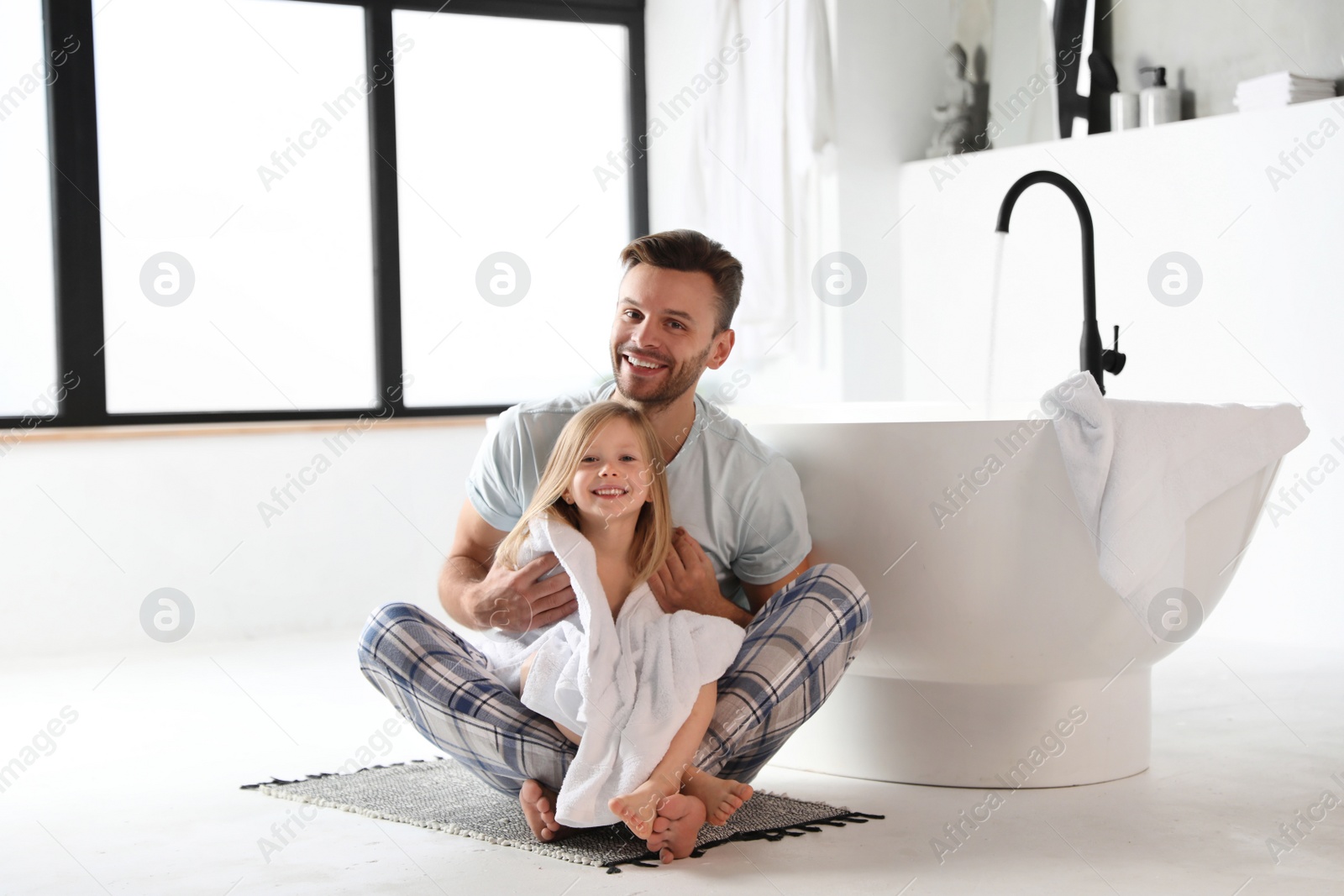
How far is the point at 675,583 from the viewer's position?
1.77 metres

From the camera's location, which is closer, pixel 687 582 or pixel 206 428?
pixel 687 582

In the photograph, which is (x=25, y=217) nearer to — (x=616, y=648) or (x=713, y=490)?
(x=713, y=490)

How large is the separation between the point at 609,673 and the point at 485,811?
1.18 ft

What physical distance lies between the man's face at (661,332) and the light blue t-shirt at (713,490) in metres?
0.08

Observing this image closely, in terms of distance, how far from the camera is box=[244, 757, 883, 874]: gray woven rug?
1.67 m

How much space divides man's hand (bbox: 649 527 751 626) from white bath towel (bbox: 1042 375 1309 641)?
478 mm

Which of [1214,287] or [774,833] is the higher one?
[1214,287]

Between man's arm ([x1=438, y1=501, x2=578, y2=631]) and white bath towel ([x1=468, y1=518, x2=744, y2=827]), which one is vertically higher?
man's arm ([x1=438, y1=501, x2=578, y2=631])

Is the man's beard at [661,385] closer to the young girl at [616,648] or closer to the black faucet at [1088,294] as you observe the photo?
the young girl at [616,648]

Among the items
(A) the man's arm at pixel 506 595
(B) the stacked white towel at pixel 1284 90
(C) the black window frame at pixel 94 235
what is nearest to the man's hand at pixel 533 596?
(A) the man's arm at pixel 506 595

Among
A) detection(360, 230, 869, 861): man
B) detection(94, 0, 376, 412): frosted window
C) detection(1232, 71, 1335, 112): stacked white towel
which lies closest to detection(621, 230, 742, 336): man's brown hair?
detection(360, 230, 869, 861): man

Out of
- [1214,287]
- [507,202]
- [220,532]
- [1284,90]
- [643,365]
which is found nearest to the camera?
[643,365]

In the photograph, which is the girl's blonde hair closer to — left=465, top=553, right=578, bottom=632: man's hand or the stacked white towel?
left=465, top=553, right=578, bottom=632: man's hand

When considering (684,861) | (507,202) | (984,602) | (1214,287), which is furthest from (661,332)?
(507,202)
